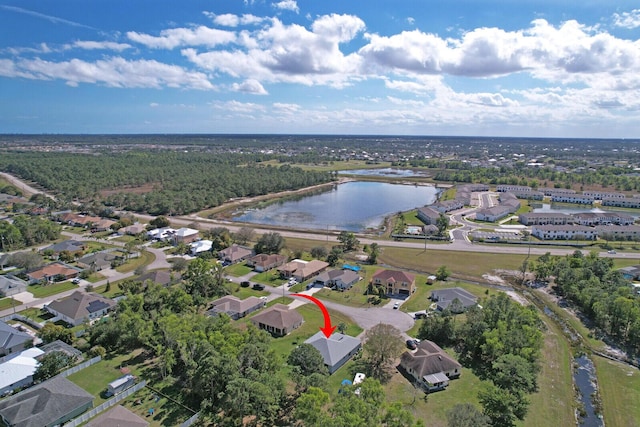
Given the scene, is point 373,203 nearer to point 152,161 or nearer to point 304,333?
point 304,333

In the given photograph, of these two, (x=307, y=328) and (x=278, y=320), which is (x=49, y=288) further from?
(x=307, y=328)

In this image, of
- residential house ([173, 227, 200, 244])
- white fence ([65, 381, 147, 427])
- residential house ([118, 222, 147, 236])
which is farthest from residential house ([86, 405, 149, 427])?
residential house ([118, 222, 147, 236])

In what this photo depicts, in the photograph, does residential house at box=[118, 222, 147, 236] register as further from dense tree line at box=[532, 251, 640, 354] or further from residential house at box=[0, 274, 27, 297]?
dense tree line at box=[532, 251, 640, 354]

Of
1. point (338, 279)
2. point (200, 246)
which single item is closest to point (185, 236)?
point (200, 246)

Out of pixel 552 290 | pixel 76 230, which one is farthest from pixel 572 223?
pixel 76 230

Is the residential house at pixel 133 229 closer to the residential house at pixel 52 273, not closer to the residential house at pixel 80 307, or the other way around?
the residential house at pixel 52 273

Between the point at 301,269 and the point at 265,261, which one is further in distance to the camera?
the point at 265,261
